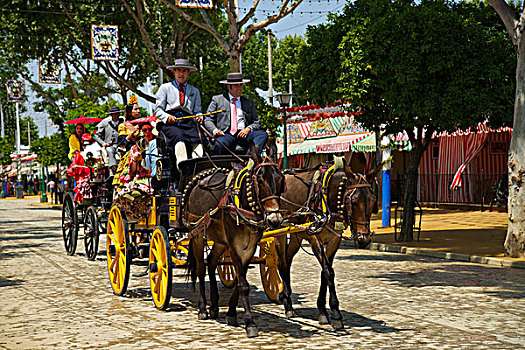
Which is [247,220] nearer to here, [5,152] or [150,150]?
[150,150]

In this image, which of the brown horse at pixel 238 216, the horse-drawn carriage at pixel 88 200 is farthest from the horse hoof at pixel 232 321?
the horse-drawn carriage at pixel 88 200

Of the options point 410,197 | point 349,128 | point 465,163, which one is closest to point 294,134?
point 349,128

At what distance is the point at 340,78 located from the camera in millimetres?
16031

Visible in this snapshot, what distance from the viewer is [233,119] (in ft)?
32.4

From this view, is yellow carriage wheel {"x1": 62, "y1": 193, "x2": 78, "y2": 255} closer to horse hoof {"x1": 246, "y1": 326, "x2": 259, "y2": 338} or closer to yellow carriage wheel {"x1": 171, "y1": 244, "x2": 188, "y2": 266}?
yellow carriage wheel {"x1": 171, "y1": 244, "x2": 188, "y2": 266}

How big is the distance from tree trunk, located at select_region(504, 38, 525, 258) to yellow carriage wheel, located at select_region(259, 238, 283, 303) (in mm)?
6560

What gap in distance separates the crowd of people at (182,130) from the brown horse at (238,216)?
96 centimetres

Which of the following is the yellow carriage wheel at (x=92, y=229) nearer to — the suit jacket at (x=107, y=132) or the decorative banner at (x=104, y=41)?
the suit jacket at (x=107, y=132)

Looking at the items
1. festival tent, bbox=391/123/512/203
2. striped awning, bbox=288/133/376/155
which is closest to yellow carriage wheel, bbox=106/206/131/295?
striped awning, bbox=288/133/376/155

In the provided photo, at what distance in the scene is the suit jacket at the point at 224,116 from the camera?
9.88 metres

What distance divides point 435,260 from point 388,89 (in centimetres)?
414

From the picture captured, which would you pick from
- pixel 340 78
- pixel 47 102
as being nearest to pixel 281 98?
pixel 340 78

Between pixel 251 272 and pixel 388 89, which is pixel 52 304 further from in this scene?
pixel 388 89

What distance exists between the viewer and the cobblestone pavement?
7.33 m
